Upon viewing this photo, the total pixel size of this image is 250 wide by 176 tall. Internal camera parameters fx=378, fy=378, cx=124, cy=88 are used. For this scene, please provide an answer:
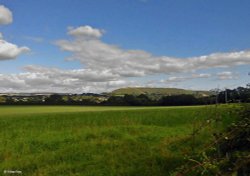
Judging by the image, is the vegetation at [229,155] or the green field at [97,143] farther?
the green field at [97,143]

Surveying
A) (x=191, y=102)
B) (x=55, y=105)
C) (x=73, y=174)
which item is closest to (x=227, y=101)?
(x=73, y=174)

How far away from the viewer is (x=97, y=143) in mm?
15211

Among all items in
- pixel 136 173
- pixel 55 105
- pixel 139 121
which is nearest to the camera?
pixel 136 173

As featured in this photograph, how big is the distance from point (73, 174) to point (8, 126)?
33.5 feet

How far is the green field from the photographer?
11.1 metres

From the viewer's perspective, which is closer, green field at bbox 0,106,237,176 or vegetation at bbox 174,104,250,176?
vegetation at bbox 174,104,250,176

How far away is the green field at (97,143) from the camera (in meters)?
11.1

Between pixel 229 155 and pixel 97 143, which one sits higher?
pixel 229 155

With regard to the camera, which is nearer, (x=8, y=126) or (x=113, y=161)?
(x=113, y=161)

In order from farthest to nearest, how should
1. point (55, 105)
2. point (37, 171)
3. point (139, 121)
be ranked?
1. point (55, 105)
2. point (139, 121)
3. point (37, 171)

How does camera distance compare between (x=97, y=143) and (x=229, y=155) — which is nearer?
(x=229, y=155)

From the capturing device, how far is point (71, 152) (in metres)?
14.1

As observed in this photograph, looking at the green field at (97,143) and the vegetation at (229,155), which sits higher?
the vegetation at (229,155)

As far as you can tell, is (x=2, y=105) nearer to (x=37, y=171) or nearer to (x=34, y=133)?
(x=34, y=133)
